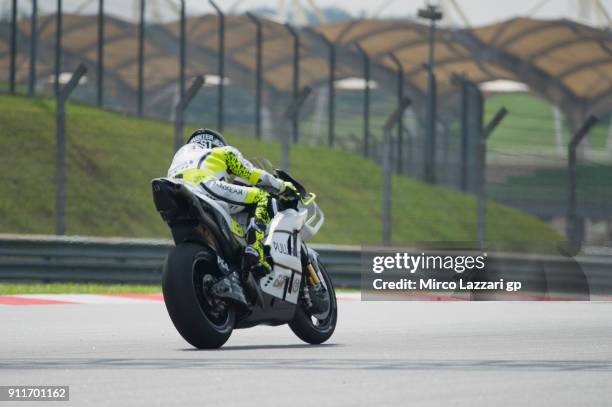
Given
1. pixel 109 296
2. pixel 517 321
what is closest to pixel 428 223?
pixel 109 296

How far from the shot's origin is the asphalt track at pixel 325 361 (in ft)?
23.1

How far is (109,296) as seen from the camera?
15984mm

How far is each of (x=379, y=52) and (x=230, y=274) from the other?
43297 mm

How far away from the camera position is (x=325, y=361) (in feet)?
29.3

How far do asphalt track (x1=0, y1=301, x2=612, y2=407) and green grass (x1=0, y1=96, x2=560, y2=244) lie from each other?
8.35 meters

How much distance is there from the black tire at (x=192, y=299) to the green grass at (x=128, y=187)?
1209cm

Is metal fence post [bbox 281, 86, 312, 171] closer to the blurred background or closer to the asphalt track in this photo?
the blurred background

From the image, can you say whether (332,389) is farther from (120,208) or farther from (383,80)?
(383,80)

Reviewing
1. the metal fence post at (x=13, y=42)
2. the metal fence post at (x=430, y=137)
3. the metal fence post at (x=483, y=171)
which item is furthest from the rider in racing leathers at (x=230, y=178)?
the metal fence post at (x=430, y=137)

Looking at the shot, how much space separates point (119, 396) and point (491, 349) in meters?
3.59

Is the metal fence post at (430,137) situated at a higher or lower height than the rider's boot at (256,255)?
higher

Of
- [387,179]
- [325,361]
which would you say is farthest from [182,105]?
[325,361]

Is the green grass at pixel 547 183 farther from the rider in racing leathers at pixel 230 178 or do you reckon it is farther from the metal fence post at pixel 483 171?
the rider in racing leathers at pixel 230 178

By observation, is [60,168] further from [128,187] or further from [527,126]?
[527,126]
